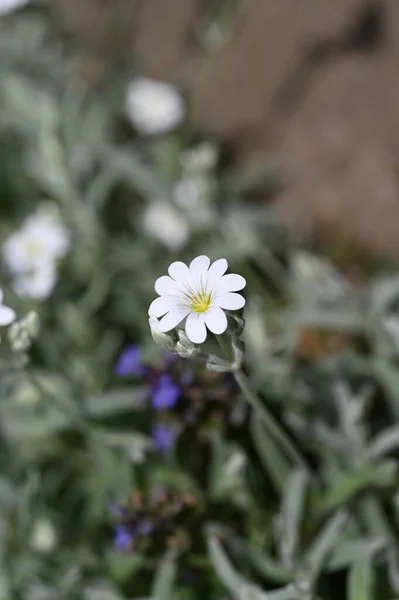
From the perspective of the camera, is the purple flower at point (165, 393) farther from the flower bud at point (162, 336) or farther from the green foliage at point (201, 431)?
the flower bud at point (162, 336)

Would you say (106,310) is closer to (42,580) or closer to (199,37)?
(42,580)

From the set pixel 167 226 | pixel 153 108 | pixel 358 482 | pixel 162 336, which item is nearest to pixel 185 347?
pixel 162 336

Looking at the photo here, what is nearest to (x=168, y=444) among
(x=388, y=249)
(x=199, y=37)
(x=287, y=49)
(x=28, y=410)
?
(x=28, y=410)

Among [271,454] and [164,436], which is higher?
[164,436]

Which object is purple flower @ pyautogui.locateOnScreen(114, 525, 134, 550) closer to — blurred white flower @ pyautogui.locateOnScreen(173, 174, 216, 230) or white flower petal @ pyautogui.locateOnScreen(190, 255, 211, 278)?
white flower petal @ pyautogui.locateOnScreen(190, 255, 211, 278)

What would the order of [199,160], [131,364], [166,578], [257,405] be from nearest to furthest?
[257,405] → [166,578] → [131,364] → [199,160]

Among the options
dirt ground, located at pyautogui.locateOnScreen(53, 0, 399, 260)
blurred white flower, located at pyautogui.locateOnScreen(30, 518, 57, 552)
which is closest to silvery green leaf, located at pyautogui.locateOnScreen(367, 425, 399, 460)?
blurred white flower, located at pyautogui.locateOnScreen(30, 518, 57, 552)

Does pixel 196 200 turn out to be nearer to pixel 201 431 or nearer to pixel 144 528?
pixel 201 431

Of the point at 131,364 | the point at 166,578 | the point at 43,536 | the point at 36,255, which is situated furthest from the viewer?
the point at 36,255
